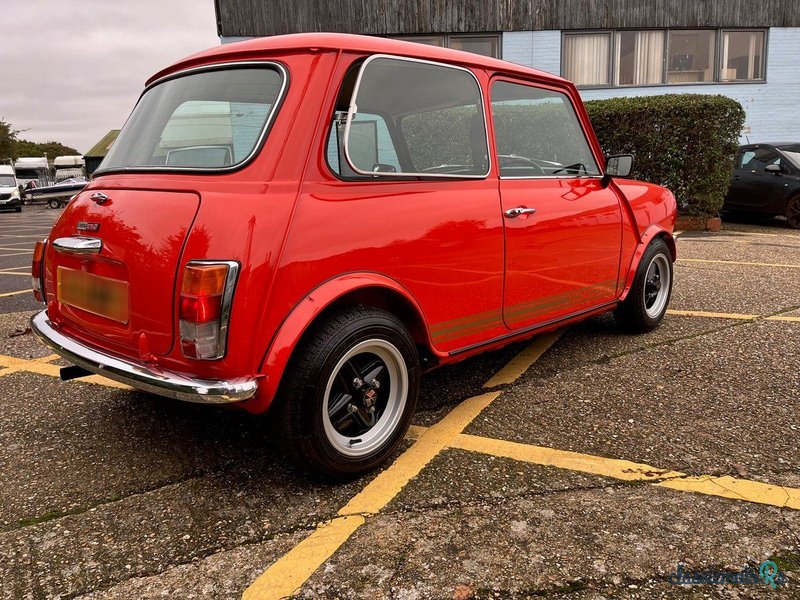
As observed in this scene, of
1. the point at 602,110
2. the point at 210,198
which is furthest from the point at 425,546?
the point at 602,110

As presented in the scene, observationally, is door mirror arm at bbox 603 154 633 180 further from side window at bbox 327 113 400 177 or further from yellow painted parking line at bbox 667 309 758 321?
side window at bbox 327 113 400 177

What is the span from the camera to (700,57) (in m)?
17.1

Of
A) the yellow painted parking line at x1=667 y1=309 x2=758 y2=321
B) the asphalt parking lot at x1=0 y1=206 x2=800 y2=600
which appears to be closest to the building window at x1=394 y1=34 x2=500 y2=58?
the yellow painted parking line at x1=667 y1=309 x2=758 y2=321

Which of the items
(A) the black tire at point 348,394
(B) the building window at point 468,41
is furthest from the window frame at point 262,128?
(B) the building window at point 468,41

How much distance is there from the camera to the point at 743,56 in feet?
56.1

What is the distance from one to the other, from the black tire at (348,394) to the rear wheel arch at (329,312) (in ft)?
0.21

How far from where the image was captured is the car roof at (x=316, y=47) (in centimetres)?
254

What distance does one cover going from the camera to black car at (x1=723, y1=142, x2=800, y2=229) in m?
10.6

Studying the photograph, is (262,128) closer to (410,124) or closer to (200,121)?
(200,121)

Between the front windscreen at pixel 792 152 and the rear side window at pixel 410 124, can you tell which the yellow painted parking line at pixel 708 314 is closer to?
the rear side window at pixel 410 124

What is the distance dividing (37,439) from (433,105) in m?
2.58

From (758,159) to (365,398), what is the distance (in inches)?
442

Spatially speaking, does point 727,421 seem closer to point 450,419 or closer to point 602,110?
point 450,419

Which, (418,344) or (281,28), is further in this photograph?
(281,28)
